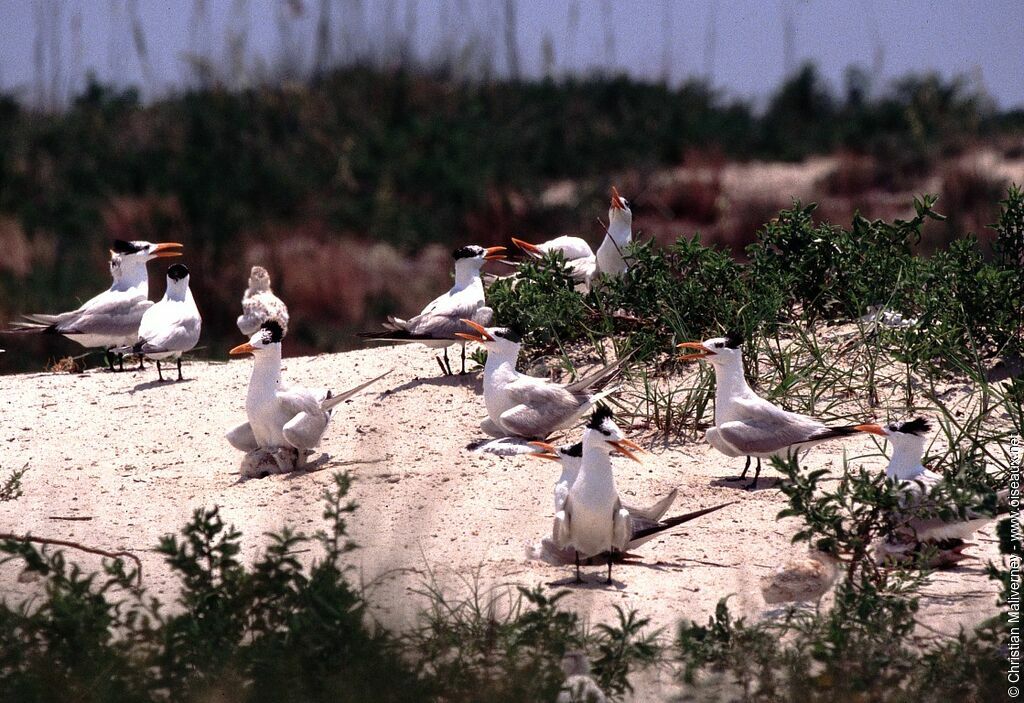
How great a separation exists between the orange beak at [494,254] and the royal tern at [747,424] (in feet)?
7.92

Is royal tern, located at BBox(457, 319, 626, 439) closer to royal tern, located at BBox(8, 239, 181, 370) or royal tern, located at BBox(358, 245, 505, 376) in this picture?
royal tern, located at BBox(358, 245, 505, 376)

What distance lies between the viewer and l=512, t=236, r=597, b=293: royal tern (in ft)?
26.2

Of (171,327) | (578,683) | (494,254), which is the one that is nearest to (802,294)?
(494,254)

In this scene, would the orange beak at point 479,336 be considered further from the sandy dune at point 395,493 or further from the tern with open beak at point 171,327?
the tern with open beak at point 171,327

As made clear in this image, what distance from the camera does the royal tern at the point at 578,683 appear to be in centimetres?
333

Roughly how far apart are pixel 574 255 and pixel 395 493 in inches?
132

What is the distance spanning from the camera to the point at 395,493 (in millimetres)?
5492

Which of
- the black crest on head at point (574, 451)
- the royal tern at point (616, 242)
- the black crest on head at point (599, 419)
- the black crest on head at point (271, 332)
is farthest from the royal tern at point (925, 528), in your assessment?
the royal tern at point (616, 242)

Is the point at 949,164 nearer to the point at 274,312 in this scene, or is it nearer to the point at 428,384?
the point at 274,312

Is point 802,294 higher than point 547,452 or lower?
higher

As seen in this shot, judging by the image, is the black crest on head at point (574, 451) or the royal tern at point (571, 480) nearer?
the royal tern at point (571, 480)

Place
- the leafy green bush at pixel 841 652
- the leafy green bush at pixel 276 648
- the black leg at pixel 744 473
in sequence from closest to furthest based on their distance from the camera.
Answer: the leafy green bush at pixel 276 648
the leafy green bush at pixel 841 652
the black leg at pixel 744 473

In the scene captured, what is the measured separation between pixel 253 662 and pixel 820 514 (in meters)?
1.91

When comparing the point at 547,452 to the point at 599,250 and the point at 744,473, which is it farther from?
the point at 599,250
